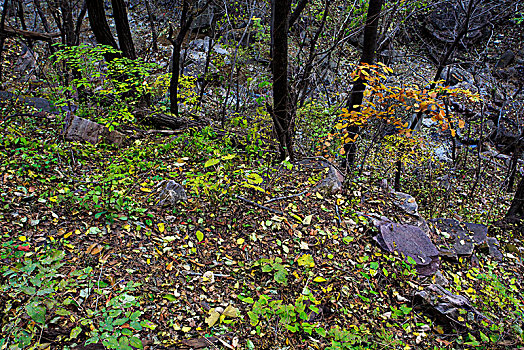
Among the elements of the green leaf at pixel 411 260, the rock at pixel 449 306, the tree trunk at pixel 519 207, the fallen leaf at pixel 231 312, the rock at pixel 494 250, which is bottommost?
the rock at pixel 494 250

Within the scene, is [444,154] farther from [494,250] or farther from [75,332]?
[75,332]

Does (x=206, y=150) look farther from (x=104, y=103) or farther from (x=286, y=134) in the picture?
(x=104, y=103)

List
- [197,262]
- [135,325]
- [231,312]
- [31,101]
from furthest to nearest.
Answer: [31,101] → [197,262] → [231,312] → [135,325]

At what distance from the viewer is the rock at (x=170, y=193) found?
317cm

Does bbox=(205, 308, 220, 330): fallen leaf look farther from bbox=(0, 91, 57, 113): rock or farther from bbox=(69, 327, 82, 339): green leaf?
bbox=(0, 91, 57, 113): rock

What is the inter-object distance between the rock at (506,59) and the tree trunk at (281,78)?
11.6 metres

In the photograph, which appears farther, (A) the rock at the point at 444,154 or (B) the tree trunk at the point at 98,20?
(A) the rock at the point at 444,154

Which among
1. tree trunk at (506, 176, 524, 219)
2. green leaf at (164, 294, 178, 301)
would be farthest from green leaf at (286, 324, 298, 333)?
tree trunk at (506, 176, 524, 219)

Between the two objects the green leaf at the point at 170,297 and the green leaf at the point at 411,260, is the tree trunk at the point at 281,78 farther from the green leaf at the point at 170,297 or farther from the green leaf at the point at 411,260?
the green leaf at the point at 170,297

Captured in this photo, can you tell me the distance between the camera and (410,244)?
3525mm

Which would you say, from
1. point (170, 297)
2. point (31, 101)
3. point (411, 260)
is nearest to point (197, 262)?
point (170, 297)

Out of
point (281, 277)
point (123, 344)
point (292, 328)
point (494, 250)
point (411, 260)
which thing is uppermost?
point (123, 344)

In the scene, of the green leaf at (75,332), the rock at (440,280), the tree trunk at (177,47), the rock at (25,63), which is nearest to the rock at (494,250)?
the rock at (440,280)

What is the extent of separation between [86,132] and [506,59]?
14316 millimetres
